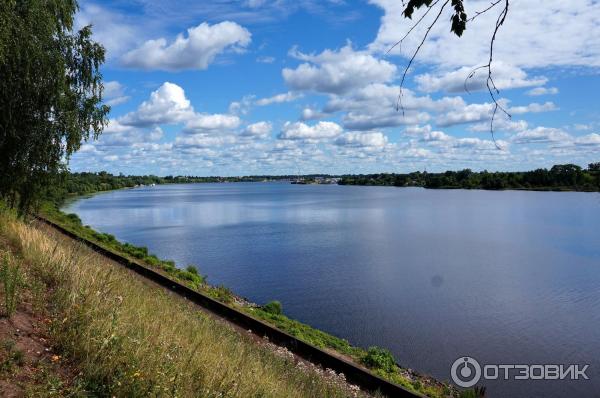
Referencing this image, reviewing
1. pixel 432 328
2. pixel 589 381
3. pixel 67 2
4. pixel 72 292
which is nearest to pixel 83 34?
pixel 67 2

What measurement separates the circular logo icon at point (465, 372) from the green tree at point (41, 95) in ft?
54.3

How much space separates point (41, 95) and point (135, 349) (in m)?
14.6

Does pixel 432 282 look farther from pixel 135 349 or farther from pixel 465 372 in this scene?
pixel 135 349

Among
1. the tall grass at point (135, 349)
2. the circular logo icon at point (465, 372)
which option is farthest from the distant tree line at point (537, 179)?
the tall grass at point (135, 349)

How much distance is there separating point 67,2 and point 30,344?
1740 centimetres

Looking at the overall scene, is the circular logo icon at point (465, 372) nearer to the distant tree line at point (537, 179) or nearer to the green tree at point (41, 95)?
the green tree at point (41, 95)

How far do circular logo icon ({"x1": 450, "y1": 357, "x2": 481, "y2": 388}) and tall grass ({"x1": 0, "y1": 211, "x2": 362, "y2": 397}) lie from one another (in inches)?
323

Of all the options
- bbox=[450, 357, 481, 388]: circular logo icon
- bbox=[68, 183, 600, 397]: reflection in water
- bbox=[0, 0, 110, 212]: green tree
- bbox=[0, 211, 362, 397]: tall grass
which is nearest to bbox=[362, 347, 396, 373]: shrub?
bbox=[68, 183, 600, 397]: reflection in water

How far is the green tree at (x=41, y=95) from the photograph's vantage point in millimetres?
15195

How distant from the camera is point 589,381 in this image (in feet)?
50.1

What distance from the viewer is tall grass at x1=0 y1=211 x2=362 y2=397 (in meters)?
5.02

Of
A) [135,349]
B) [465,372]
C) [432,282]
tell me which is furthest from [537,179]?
[135,349]

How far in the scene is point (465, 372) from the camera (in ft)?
52.2

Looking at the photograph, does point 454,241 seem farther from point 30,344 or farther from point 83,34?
point 30,344
